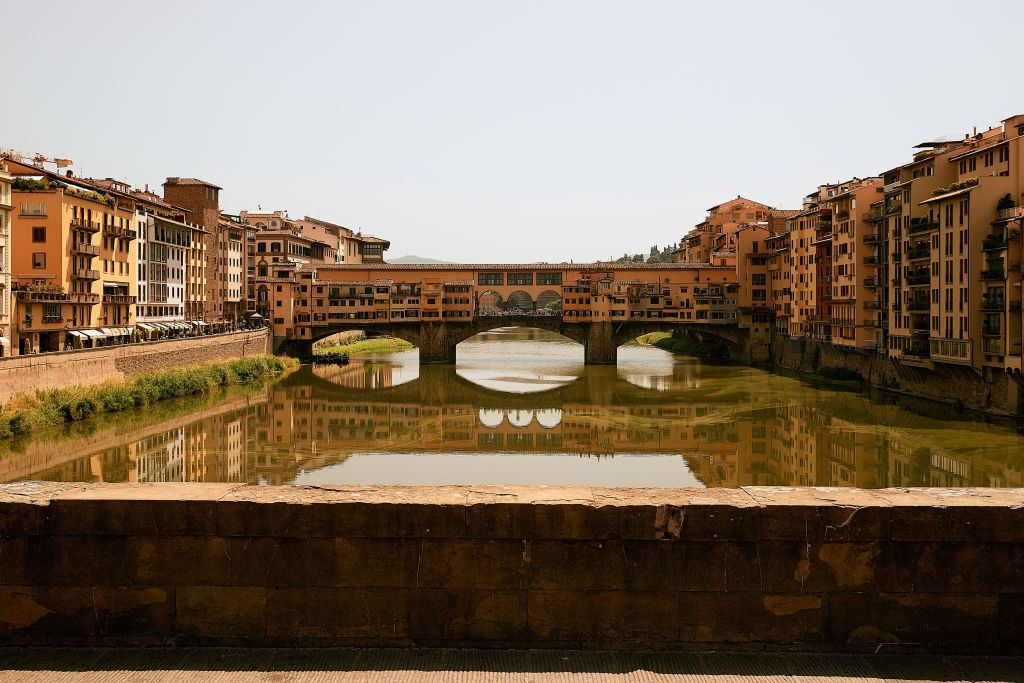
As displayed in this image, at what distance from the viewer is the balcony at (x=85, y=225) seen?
133 feet

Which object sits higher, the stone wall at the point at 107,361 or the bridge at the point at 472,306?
the bridge at the point at 472,306

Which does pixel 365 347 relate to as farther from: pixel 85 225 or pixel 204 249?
pixel 85 225

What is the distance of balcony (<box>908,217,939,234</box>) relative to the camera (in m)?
37.5

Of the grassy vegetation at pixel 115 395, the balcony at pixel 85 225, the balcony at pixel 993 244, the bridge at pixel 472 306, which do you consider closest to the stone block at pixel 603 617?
the grassy vegetation at pixel 115 395

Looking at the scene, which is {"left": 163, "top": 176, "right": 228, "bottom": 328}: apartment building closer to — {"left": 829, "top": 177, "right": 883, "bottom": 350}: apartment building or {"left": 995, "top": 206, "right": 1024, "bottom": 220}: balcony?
{"left": 829, "top": 177, "right": 883, "bottom": 350}: apartment building

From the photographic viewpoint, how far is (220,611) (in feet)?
19.3

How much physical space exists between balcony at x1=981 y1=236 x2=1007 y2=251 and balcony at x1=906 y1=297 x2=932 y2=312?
5.51m

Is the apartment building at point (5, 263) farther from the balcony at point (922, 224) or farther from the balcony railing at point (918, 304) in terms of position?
the balcony railing at point (918, 304)

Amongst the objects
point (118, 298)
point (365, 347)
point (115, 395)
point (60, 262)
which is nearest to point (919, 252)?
point (115, 395)

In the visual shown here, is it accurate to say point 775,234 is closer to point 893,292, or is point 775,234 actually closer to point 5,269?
point 893,292

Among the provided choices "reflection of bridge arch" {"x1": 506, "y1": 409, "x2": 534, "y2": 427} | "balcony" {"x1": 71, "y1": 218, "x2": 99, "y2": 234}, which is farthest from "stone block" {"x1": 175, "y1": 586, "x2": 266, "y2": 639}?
"balcony" {"x1": 71, "y1": 218, "x2": 99, "y2": 234}

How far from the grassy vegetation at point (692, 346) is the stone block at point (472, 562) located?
6441cm

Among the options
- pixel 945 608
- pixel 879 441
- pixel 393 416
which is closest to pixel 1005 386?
pixel 879 441

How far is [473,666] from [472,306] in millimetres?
59602
